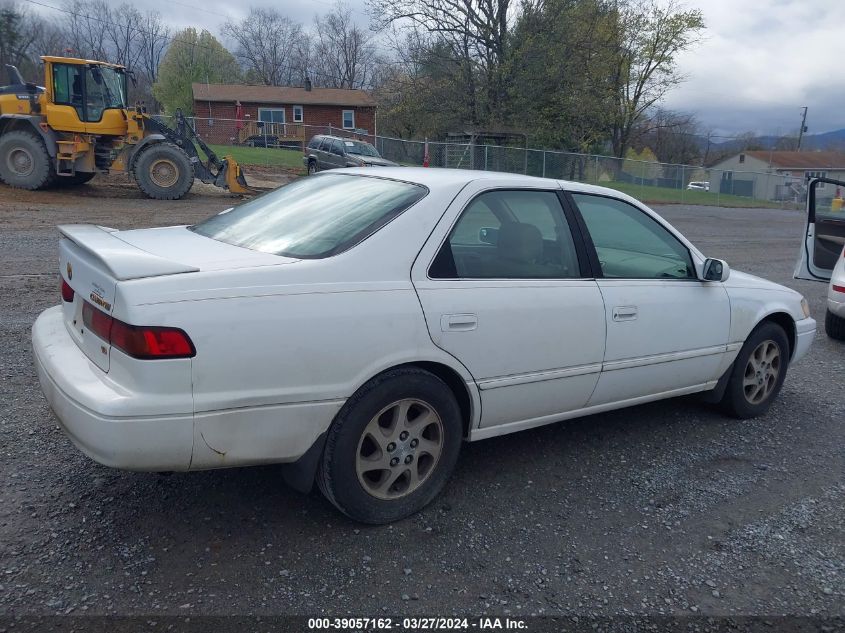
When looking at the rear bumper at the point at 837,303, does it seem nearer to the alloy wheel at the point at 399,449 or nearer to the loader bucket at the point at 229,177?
the alloy wheel at the point at 399,449

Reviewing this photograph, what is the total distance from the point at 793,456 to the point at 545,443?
4.90 feet

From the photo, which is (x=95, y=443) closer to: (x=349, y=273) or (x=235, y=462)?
(x=235, y=462)

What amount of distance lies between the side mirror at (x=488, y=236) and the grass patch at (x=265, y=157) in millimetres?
26305

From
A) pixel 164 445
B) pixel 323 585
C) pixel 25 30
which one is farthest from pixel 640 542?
pixel 25 30

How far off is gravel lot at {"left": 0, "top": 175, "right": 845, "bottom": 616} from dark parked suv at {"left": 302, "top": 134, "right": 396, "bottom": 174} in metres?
20.9

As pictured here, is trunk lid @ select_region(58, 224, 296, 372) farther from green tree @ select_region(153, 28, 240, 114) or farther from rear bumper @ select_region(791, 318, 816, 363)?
green tree @ select_region(153, 28, 240, 114)

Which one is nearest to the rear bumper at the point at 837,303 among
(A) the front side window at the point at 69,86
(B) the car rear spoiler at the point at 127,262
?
(B) the car rear spoiler at the point at 127,262

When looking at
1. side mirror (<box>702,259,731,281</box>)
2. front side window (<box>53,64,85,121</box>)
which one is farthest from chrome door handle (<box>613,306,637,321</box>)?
front side window (<box>53,64,85,121</box>)

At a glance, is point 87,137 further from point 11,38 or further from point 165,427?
point 11,38

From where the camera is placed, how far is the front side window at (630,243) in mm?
4031

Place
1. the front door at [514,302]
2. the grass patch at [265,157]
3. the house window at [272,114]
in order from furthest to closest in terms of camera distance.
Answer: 1. the house window at [272,114]
2. the grass patch at [265,157]
3. the front door at [514,302]

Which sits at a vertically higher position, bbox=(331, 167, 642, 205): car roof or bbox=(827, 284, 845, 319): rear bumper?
bbox=(331, 167, 642, 205): car roof

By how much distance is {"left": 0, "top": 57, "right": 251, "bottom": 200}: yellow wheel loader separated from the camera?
52.6ft

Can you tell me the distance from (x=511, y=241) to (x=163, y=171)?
50.1 feet
